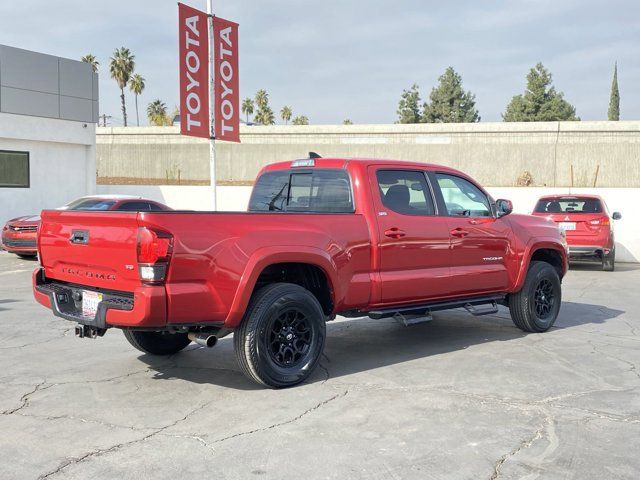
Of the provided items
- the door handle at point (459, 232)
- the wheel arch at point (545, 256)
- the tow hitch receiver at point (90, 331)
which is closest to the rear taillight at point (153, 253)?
the tow hitch receiver at point (90, 331)

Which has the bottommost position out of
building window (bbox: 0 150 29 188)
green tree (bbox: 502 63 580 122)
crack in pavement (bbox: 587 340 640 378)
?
crack in pavement (bbox: 587 340 640 378)

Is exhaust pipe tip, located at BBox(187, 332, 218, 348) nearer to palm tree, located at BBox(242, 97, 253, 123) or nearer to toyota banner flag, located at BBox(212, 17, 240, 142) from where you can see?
toyota banner flag, located at BBox(212, 17, 240, 142)

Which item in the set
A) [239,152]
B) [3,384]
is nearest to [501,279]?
[3,384]

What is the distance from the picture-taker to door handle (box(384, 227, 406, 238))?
6416 millimetres

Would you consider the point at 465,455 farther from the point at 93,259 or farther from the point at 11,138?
the point at 11,138

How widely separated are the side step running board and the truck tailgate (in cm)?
245

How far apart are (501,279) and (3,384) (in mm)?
5155

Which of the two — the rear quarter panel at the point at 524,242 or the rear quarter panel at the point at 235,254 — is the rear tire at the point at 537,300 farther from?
the rear quarter panel at the point at 235,254

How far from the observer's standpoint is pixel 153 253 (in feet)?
15.8

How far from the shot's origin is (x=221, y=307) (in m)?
5.21

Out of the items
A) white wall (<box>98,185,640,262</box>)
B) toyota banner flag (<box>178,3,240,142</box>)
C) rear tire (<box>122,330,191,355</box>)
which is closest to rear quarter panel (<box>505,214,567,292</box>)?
rear tire (<box>122,330,191,355</box>)

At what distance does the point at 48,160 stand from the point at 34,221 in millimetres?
7128

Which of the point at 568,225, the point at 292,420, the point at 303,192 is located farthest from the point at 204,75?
the point at 292,420

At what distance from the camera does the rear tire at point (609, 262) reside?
14969 mm
